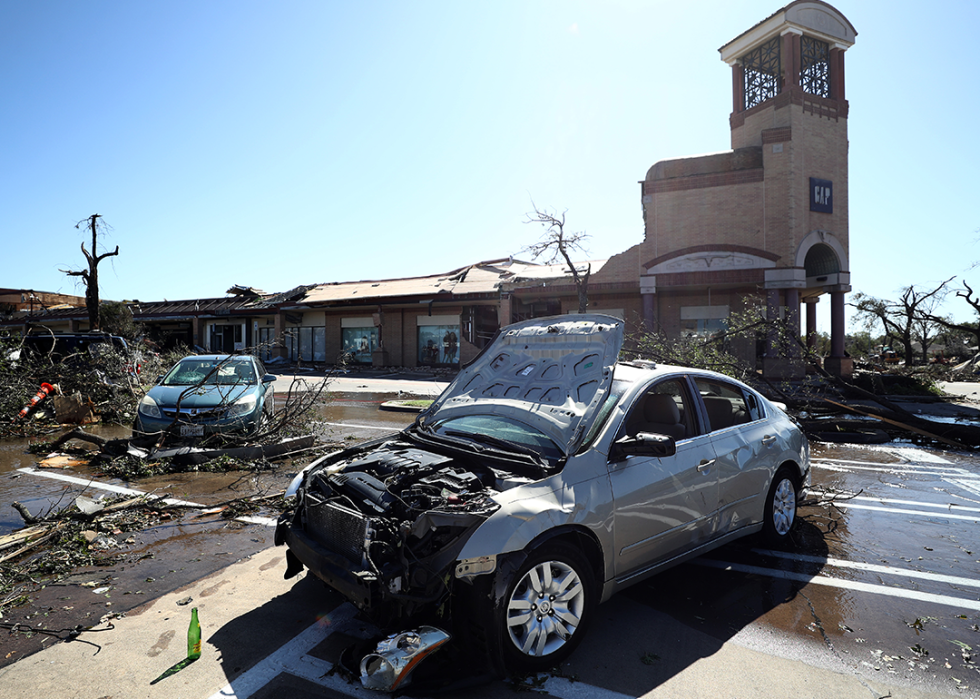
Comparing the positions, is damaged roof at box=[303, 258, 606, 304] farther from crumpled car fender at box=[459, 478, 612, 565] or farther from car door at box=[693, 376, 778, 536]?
crumpled car fender at box=[459, 478, 612, 565]

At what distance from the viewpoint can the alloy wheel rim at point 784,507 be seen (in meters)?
4.73

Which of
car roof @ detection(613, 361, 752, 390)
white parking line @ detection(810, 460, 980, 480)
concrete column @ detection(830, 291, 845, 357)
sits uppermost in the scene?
concrete column @ detection(830, 291, 845, 357)

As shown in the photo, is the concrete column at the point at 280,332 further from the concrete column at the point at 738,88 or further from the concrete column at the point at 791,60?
the concrete column at the point at 791,60

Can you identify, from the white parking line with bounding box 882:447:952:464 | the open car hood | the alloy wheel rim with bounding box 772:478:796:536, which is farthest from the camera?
the white parking line with bounding box 882:447:952:464

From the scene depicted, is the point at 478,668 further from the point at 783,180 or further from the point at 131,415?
the point at 783,180

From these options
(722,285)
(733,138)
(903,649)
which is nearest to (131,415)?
(903,649)

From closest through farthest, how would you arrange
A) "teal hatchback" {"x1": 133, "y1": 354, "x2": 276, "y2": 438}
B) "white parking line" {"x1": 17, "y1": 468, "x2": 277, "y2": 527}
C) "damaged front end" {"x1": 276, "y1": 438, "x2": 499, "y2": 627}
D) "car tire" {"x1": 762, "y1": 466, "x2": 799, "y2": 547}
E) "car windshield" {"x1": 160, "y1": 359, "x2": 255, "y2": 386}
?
"damaged front end" {"x1": 276, "y1": 438, "x2": 499, "y2": 627} → "car tire" {"x1": 762, "y1": 466, "x2": 799, "y2": 547} → "white parking line" {"x1": 17, "y1": 468, "x2": 277, "y2": 527} → "teal hatchback" {"x1": 133, "y1": 354, "x2": 276, "y2": 438} → "car windshield" {"x1": 160, "y1": 359, "x2": 255, "y2": 386}

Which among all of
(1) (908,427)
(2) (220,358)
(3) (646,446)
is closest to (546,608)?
(3) (646,446)

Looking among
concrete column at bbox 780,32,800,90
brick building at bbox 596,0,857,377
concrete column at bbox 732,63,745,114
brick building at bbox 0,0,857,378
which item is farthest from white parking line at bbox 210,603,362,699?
concrete column at bbox 732,63,745,114

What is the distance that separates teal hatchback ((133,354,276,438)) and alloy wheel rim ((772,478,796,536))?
23.2ft

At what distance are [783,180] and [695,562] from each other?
2265cm

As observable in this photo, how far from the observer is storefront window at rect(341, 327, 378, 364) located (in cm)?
3185

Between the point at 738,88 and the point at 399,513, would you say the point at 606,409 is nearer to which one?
the point at 399,513

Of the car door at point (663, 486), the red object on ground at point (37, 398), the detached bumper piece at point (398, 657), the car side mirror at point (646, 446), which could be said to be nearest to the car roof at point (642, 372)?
the car door at point (663, 486)
